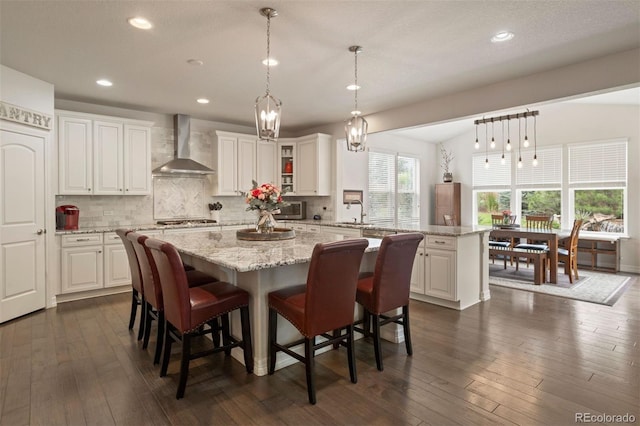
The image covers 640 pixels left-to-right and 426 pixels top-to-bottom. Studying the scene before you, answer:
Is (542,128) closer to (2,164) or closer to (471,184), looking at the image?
(471,184)

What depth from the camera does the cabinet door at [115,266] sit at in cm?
477

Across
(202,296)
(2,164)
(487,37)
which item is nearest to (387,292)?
(202,296)

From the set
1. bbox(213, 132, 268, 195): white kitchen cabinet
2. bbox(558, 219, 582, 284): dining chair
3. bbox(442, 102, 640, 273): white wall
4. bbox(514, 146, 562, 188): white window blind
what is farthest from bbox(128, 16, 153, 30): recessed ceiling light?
bbox(514, 146, 562, 188): white window blind

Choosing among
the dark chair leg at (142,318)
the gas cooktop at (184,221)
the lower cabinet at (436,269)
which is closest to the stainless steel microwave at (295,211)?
the gas cooktop at (184,221)

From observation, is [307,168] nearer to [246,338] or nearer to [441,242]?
[441,242]

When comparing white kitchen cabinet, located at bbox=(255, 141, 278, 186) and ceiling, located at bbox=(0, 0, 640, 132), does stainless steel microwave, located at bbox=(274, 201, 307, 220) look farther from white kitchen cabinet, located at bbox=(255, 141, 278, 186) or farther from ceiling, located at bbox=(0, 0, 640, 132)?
ceiling, located at bbox=(0, 0, 640, 132)

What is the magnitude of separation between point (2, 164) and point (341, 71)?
3.69 meters

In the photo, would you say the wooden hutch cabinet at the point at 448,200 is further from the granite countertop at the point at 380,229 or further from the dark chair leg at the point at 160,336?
the dark chair leg at the point at 160,336

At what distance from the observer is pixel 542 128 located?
24.1 ft

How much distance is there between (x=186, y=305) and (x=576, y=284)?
5645 mm

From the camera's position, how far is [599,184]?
671 centimetres

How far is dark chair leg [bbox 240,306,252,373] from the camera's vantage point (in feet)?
8.59

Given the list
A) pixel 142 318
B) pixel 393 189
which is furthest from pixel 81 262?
pixel 393 189

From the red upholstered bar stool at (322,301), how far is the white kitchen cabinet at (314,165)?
3985mm
